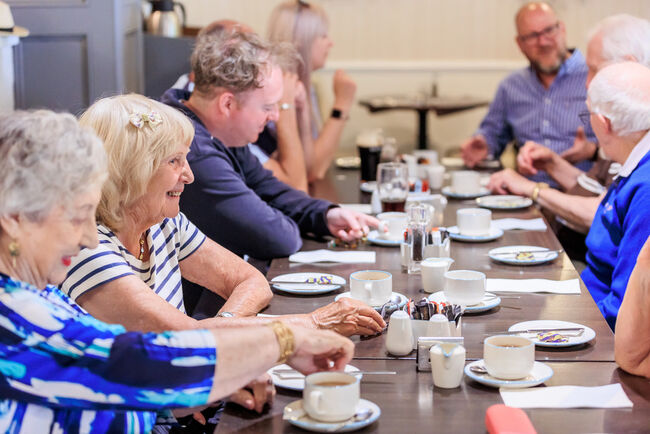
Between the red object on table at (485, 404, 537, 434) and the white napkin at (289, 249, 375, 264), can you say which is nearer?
the red object on table at (485, 404, 537, 434)

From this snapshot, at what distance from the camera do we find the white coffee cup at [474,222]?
2.74m

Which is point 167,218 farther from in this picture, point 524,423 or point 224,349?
point 524,423

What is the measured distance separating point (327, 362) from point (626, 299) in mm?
597

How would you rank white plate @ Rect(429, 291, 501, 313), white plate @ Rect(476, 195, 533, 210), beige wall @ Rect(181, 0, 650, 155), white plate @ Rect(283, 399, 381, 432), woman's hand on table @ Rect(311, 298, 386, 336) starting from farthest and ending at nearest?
beige wall @ Rect(181, 0, 650, 155) < white plate @ Rect(476, 195, 533, 210) < white plate @ Rect(429, 291, 501, 313) < woman's hand on table @ Rect(311, 298, 386, 336) < white plate @ Rect(283, 399, 381, 432)

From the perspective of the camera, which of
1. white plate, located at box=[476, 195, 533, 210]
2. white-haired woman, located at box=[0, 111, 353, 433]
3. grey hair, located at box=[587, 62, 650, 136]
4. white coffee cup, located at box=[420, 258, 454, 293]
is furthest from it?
white plate, located at box=[476, 195, 533, 210]

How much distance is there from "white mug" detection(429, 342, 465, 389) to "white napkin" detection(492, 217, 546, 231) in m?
1.44

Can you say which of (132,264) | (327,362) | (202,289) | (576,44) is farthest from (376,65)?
(327,362)

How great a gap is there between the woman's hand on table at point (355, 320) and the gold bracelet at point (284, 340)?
496 millimetres

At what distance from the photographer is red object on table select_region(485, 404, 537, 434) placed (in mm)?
1288

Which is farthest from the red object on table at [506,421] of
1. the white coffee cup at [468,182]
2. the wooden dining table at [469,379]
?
the white coffee cup at [468,182]

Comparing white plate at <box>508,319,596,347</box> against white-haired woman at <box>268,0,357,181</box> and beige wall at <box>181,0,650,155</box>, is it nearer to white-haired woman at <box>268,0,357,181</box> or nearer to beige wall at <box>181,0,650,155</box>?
white-haired woman at <box>268,0,357,181</box>

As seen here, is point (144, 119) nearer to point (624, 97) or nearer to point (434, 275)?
point (434, 275)

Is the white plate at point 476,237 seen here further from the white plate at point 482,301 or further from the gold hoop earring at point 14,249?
the gold hoop earring at point 14,249

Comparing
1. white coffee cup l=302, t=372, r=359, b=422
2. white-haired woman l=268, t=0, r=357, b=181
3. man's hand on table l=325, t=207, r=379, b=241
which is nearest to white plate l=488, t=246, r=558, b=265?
→ man's hand on table l=325, t=207, r=379, b=241
